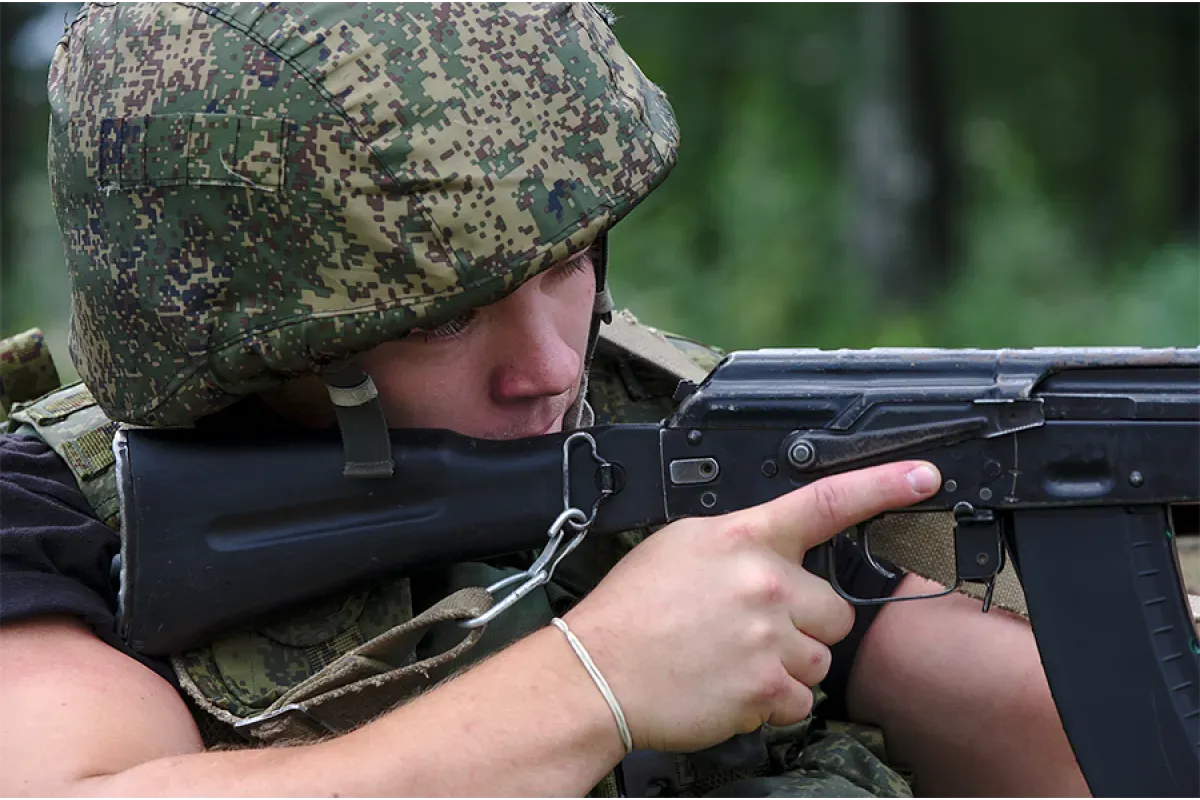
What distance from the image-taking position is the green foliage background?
360 inches

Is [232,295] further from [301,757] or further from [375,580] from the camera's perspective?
[301,757]

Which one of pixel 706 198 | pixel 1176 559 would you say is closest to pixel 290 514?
pixel 1176 559

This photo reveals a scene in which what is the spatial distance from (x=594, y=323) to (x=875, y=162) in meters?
7.68

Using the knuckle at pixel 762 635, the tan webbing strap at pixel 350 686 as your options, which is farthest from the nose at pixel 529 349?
the knuckle at pixel 762 635

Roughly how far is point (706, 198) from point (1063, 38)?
3391mm

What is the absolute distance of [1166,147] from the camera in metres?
12.4

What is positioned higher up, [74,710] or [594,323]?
[594,323]

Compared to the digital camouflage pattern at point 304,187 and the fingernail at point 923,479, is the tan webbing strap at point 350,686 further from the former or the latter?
the fingernail at point 923,479

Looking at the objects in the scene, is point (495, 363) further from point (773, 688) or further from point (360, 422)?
point (773, 688)

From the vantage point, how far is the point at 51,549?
5.42ft

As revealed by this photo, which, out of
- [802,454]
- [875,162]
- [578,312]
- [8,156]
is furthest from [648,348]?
[8,156]

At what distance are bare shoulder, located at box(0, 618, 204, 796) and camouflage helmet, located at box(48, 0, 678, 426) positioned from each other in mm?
297

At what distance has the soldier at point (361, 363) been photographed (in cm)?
150

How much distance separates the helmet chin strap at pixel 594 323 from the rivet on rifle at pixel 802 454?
0.28 metres
